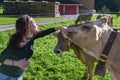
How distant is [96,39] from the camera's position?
17.3ft

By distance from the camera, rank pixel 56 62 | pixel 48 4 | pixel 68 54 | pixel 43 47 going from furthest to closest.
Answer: pixel 48 4
pixel 43 47
pixel 68 54
pixel 56 62

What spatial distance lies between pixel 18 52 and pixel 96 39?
4.90 feet

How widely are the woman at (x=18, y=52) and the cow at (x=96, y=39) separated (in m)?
0.96

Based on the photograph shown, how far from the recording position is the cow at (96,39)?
5.23 metres

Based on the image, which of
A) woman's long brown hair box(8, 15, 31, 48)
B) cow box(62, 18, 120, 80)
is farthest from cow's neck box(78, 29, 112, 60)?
woman's long brown hair box(8, 15, 31, 48)

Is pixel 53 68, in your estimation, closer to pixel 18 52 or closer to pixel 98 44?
pixel 18 52

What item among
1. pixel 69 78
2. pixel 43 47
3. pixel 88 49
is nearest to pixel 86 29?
pixel 88 49

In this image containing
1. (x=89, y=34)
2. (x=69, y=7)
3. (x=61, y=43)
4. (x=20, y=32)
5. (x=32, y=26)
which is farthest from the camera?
(x=69, y=7)

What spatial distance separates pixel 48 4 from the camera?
46406 millimetres

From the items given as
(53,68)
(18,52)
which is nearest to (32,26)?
(18,52)

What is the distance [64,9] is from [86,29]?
6394 cm

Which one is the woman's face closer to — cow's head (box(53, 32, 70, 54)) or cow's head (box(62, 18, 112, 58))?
cow's head (box(53, 32, 70, 54))

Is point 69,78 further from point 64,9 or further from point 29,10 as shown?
point 64,9

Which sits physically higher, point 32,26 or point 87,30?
point 87,30
